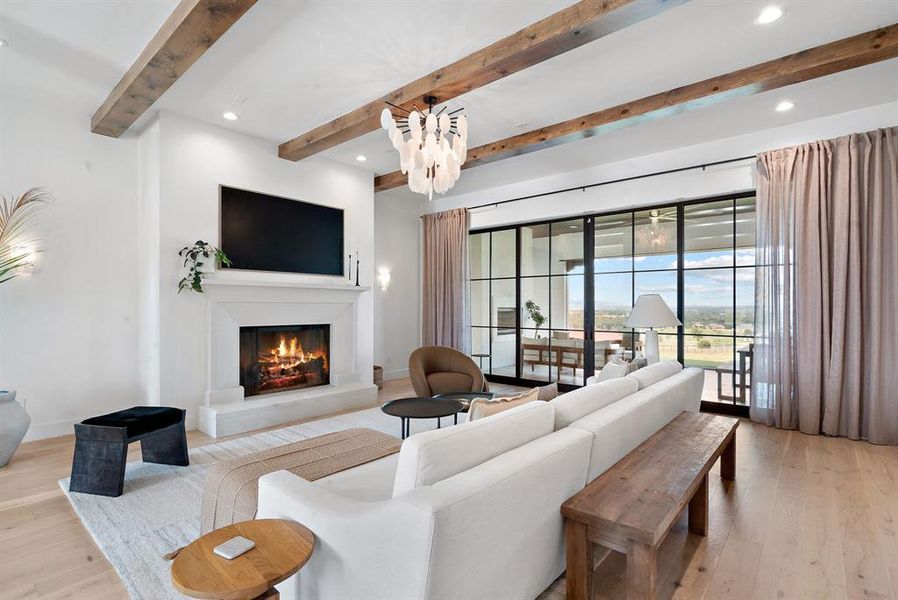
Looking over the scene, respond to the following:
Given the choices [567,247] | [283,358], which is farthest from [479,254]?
[283,358]

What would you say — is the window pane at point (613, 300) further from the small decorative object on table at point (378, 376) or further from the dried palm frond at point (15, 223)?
the dried palm frond at point (15, 223)

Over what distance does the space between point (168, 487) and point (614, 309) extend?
4.89 meters

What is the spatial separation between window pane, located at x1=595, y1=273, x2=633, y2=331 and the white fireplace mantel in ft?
9.93

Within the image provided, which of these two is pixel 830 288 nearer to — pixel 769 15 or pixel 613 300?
pixel 613 300

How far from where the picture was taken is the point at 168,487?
292 centimetres

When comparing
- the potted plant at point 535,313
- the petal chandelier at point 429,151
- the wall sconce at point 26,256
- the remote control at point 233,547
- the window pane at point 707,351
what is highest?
the petal chandelier at point 429,151

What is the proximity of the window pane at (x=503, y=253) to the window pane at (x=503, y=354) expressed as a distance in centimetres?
91

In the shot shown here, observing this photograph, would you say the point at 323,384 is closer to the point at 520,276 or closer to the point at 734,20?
the point at 520,276

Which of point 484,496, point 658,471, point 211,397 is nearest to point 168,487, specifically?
point 211,397

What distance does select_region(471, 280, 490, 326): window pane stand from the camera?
6.94 meters

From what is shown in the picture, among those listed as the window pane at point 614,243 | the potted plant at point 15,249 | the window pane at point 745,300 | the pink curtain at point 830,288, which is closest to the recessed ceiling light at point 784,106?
the pink curtain at point 830,288

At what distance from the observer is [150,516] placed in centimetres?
253

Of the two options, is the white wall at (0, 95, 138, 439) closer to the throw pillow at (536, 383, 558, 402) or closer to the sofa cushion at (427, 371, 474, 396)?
the sofa cushion at (427, 371, 474, 396)

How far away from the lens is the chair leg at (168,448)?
10.6 feet
